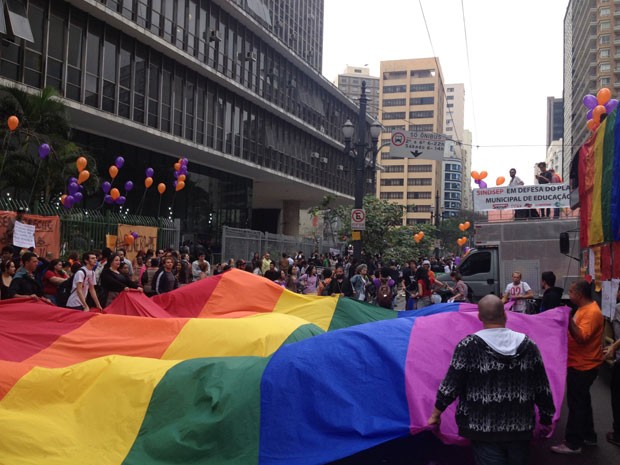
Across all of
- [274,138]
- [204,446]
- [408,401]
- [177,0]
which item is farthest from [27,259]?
[274,138]

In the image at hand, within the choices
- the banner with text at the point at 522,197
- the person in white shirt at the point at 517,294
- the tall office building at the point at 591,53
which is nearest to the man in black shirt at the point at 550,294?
the person in white shirt at the point at 517,294

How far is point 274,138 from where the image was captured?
39781 mm

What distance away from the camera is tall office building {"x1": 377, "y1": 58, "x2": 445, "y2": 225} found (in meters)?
128

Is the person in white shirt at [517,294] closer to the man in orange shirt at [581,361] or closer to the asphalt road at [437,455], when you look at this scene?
the asphalt road at [437,455]

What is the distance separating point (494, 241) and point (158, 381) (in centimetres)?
1246

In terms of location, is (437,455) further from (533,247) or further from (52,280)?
(533,247)

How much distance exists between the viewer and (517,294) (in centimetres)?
1227

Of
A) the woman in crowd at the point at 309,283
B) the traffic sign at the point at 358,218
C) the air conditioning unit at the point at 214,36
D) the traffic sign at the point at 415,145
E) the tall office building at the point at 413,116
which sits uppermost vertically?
the tall office building at the point at 413,116

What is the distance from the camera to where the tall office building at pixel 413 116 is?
128m

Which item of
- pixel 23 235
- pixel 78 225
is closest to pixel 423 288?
pixel 78 225

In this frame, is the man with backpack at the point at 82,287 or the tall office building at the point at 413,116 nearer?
the man with backpack at the point at 82,287

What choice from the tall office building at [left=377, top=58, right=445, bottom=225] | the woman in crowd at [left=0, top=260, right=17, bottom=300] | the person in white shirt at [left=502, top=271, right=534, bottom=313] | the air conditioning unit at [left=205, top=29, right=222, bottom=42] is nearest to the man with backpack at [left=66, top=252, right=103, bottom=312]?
the woman in crowd at [left=0, top=260, right=17, bottom=300]

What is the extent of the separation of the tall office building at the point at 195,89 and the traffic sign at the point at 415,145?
8.00 metres

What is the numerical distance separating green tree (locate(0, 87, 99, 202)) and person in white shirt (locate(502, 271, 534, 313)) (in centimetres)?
→ 1389
